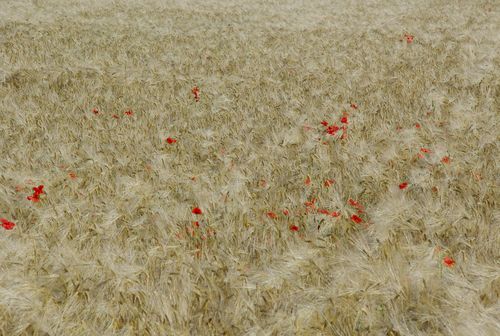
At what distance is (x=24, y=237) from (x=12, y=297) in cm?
60

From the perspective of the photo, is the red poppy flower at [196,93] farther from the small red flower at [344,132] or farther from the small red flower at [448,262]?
the small red flower at [448,262]

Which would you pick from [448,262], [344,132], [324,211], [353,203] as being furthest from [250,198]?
[344,132]

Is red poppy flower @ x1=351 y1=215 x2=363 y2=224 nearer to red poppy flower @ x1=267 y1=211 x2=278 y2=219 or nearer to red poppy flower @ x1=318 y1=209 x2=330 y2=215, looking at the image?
red poppy flower @ x1=318 y1=209 x2=330 y2=215

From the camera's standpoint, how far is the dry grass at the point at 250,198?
190 cm

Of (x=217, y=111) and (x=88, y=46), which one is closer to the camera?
(x=217, y=111)

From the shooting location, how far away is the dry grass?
1.90m

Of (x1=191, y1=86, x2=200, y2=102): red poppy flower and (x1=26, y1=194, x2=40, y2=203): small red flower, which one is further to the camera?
(x1=191, y1=86, x2=200, y2=102): red poppy flower

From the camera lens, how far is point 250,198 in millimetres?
3000

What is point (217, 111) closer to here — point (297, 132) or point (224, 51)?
point (297, 132)

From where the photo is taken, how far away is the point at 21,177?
329 cm

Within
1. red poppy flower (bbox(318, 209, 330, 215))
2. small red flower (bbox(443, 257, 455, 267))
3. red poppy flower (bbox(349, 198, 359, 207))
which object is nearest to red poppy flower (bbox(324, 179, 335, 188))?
red poppy flower (bbox(349, 198, 359, 207))

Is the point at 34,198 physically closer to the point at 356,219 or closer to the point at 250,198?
the point at 250,198

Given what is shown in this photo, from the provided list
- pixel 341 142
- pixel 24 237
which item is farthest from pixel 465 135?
pixel 24 237

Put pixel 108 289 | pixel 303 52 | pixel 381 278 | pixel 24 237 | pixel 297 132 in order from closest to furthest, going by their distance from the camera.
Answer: pixel 381 278
pixel 108 289
pixel 24 237
pixel 297 132
pixel 303 52
